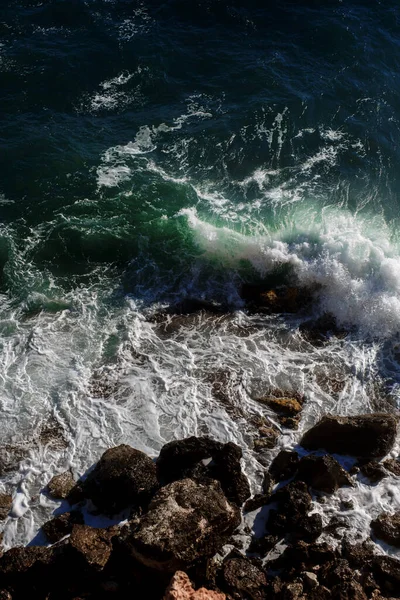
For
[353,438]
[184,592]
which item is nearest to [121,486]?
[184,592]

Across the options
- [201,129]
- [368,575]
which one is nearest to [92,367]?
[368,575]

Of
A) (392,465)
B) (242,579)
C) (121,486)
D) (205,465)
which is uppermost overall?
(392,465)

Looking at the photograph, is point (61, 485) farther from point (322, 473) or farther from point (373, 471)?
point (373, 471)

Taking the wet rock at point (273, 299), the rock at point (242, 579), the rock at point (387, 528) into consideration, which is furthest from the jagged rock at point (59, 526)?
the wet rock at point (273, 299)

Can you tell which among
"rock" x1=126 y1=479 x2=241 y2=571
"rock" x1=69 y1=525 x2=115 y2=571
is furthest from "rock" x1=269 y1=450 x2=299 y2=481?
"rock" x1=69 y1=525 x2=115 y2=571

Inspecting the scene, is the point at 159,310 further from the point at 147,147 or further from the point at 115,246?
the point at 147,147

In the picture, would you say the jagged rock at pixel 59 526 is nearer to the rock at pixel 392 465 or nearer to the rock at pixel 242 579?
the rock at pixel 242 579

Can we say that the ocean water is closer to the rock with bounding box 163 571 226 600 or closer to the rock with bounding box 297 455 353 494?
the rock with bounding box 297 455 353 494
